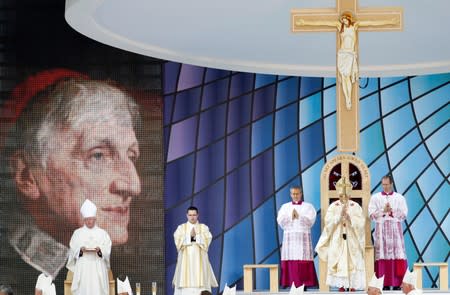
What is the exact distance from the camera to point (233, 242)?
17.7 metres

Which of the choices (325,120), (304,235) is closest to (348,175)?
(304,235)

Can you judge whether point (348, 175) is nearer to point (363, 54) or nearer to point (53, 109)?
point (363, 54)

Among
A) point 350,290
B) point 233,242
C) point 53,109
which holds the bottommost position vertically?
point 350,290

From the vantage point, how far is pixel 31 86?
56.1 ft

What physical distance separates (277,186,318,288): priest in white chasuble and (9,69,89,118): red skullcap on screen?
3538 mm

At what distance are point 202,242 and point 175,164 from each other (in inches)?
84.9

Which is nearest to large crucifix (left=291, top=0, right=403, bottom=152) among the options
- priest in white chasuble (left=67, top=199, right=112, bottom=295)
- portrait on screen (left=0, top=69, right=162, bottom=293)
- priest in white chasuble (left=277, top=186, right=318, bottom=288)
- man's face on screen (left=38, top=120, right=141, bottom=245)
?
priest in white chasuble (left=277, top=186, right=318, bottom=288)

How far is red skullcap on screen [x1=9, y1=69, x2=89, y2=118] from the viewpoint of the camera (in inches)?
672

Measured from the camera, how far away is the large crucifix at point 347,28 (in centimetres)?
1290

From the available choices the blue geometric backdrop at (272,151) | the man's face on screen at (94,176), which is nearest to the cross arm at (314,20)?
the blue geometric backdrop at (272,151)

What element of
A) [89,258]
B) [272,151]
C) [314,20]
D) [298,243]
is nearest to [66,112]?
[89,258]

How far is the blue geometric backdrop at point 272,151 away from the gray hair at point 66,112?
615 millimetres

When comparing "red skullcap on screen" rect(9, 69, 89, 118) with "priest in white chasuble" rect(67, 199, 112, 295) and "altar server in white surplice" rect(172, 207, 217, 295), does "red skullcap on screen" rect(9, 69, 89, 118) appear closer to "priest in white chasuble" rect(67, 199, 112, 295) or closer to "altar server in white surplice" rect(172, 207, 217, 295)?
"priest in white chasuble" rect(67, 199, 112, 295)

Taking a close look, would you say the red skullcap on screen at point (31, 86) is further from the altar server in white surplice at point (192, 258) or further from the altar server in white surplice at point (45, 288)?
the altar server in white surplice at point (45, 288)
